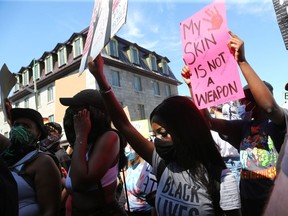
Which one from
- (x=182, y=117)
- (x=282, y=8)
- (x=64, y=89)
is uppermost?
(x=282, y=8)

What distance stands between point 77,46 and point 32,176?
77.8 feet

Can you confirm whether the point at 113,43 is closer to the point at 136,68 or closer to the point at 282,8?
the point at 136,68

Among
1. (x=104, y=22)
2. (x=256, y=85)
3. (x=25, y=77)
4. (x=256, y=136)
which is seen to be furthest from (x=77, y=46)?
(x=256, y=85)

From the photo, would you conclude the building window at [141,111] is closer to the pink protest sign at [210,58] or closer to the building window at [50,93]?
the building window at [50,93]

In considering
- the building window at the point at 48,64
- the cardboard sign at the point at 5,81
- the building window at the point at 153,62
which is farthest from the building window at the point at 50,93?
the cardboard sign at the point at 5,81

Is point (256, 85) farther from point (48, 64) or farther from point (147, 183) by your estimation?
point (48, 64)

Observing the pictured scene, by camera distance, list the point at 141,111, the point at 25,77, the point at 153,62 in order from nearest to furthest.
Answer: the point at 141,111 → the point at 153,62 → the point at 25,77

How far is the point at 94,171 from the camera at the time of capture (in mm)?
1673

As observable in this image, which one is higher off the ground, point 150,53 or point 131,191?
point 150,53

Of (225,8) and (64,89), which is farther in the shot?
(64,89)

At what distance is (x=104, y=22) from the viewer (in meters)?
1.99

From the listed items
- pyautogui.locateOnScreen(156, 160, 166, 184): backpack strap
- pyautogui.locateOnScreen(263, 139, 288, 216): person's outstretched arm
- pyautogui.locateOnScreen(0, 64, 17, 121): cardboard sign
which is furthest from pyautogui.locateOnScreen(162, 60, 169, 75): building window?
pyautogui.locateOnScreen(263, 139, 288, 216): person's outstretched arm

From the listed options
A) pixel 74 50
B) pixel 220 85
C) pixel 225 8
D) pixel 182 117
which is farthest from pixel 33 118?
pixel 74 50

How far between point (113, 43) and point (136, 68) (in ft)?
9.95
